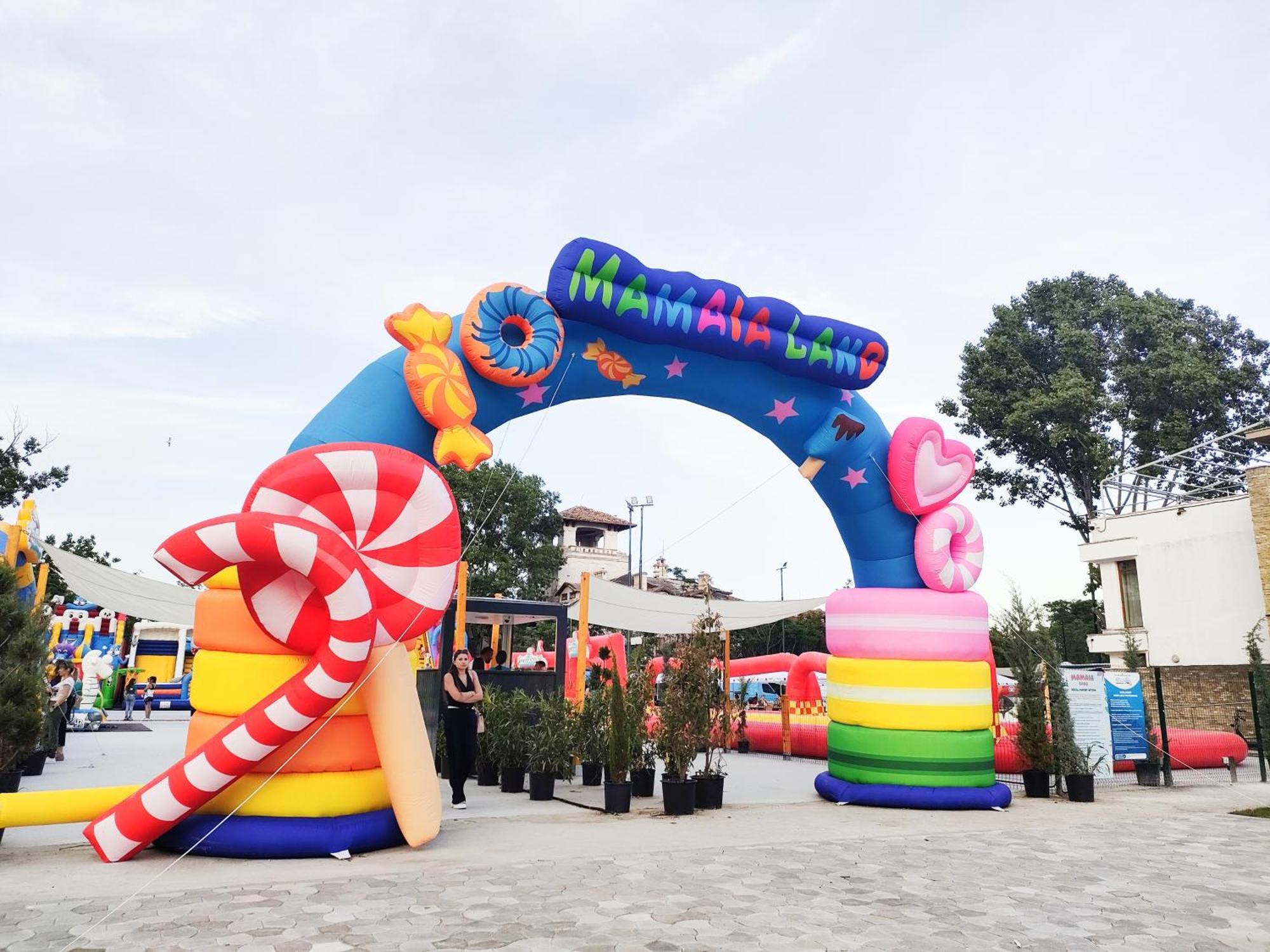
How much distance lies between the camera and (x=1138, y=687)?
1120 cm

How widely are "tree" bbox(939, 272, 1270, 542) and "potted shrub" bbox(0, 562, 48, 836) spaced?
24.3m

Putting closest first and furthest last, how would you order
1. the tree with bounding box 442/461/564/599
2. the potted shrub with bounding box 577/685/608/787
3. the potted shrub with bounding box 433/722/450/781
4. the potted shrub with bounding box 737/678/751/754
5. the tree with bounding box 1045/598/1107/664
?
the potted shrub with bounding box 577/685/608/787
the potted shrub with bounding box 737/678/751/754
the potted shrub with bounding box 433/722/450/781
the tree with bounding box 1045/598/1107/664
the tree with bounding box 442/461/564/599

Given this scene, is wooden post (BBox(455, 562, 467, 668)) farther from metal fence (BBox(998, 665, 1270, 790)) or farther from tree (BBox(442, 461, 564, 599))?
tree (BBox(442, 461, 564, 599))

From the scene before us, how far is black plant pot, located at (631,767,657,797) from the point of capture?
28.6 feet

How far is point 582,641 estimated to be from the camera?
37.6ft

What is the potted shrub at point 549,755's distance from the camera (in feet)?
28.3

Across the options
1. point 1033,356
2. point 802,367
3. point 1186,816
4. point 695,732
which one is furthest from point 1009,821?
point 1033,356

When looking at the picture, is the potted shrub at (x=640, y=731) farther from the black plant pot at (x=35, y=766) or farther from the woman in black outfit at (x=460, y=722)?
the black plant pot at (x=35, y=766)

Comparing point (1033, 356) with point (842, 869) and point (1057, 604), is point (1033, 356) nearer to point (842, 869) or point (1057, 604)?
point (1057, 604)

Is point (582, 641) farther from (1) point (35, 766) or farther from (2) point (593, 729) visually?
(1) point (35, 766)

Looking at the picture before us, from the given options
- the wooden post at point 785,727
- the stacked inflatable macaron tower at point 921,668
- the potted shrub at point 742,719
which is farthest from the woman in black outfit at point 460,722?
the wooden post at point 785,727

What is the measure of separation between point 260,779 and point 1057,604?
42.9 meters

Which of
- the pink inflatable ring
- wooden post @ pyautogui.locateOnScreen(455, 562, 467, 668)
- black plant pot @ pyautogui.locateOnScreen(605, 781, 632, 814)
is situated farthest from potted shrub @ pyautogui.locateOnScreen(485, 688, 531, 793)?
the pink inflatable ring

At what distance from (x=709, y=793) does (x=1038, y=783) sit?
12.8 ft
